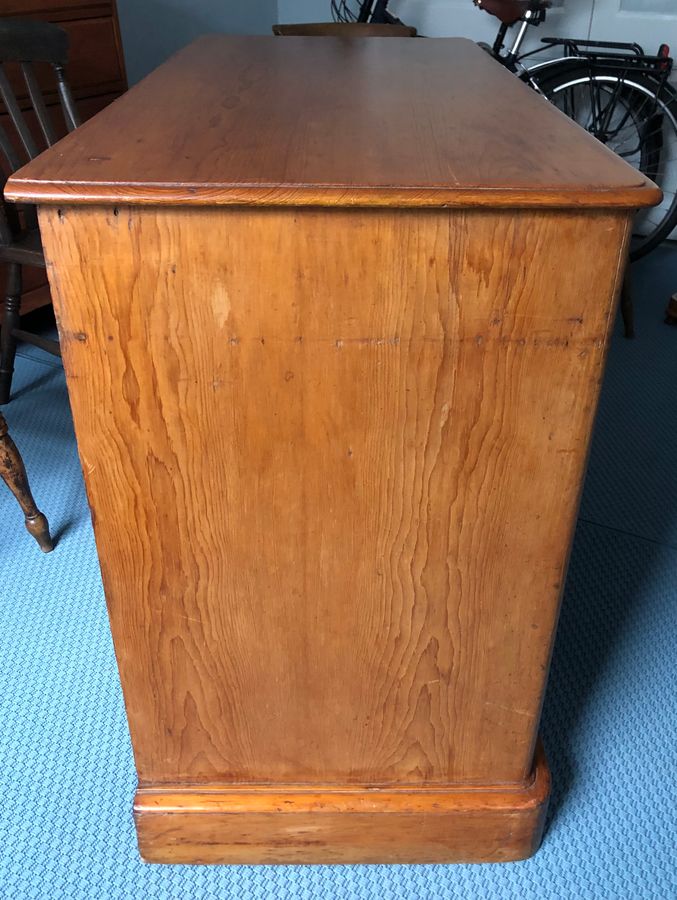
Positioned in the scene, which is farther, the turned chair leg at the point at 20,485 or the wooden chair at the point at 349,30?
the wooden chair at the point at 349,30

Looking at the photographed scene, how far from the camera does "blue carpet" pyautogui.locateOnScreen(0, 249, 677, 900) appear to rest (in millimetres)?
1068

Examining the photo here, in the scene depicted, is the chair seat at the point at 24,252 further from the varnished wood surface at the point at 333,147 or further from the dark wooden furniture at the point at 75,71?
the varnished wood surface at the point at 333,147

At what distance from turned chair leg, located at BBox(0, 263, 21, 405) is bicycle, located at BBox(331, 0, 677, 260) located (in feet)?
6.36

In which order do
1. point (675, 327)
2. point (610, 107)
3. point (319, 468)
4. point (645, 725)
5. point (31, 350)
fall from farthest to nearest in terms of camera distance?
point (610, 107), point (675, 327), point (31, 350), point (645, 725), point (319, 468)

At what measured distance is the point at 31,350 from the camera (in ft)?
7.86

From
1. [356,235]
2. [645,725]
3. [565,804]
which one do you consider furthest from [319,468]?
[645,725]

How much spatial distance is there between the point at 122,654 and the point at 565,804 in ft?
2.20

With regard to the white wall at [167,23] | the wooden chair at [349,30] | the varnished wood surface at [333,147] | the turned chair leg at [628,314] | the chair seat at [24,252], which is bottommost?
the turned chair leg at [628,314]

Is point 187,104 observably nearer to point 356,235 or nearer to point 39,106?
point 356,235

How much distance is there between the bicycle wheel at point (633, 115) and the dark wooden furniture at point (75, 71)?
1.51 meters

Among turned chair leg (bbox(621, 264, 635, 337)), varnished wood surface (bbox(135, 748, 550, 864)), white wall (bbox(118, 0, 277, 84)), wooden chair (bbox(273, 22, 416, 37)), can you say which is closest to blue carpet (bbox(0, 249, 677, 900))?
varnished wood surface (bbox(135, 748, 550, 864))

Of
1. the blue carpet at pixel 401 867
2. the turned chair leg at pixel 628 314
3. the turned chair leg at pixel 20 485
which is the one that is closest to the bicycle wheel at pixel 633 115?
the turned chair leg at pixel 628 314

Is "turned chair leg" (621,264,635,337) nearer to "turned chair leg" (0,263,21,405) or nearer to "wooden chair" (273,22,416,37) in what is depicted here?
"wooden chair" (273,22,416,37)

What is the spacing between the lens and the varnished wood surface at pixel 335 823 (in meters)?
1.04
